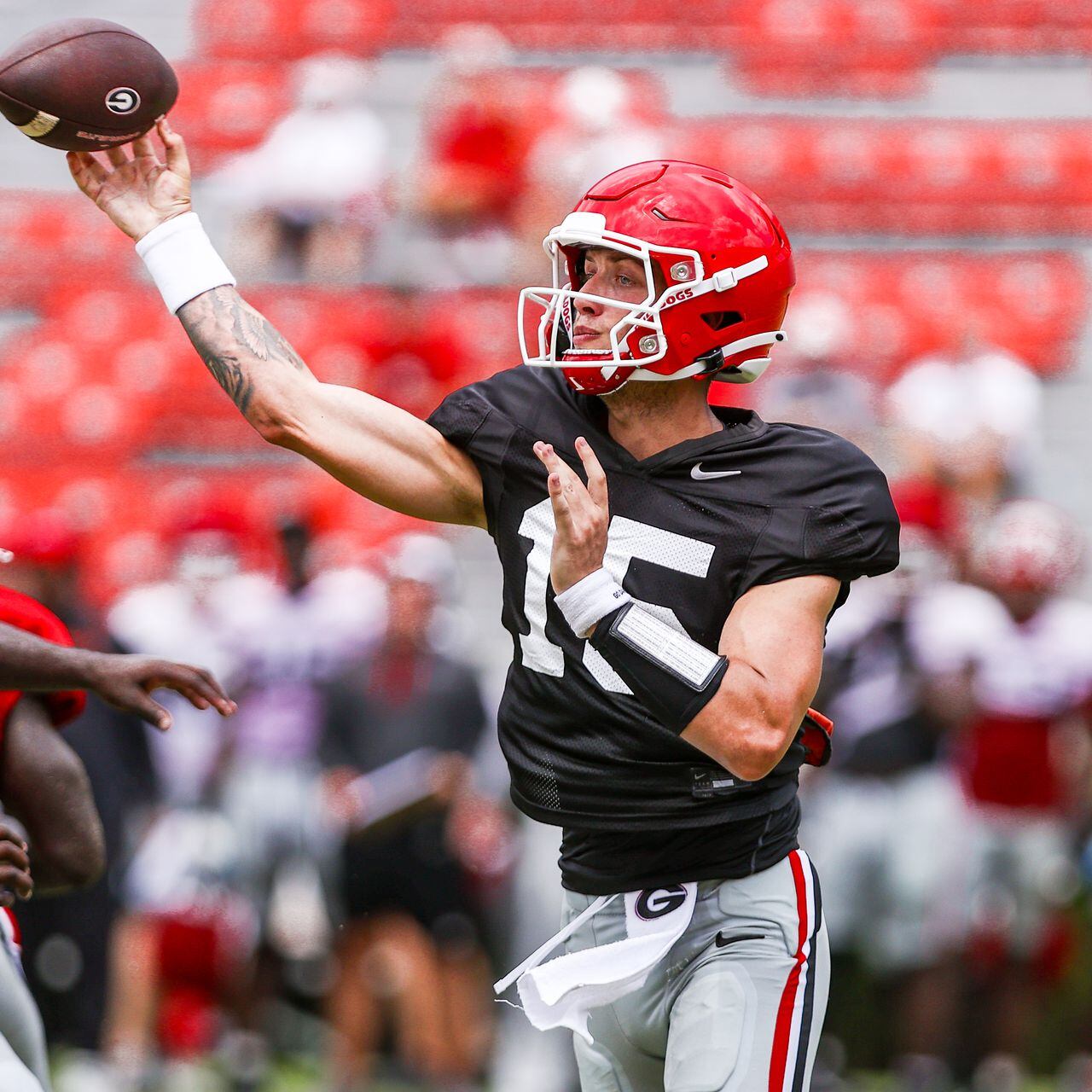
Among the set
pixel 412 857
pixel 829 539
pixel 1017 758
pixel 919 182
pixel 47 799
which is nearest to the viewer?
pixel 829 539

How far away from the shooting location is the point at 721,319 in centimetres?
284

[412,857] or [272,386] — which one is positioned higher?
[272,386]

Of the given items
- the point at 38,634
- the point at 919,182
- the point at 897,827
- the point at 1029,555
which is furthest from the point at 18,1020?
the point at 919,182

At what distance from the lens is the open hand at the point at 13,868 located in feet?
9.14

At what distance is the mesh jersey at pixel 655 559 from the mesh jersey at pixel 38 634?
2.84 feet

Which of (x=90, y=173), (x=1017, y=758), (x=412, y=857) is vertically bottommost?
(x=412, y=857)

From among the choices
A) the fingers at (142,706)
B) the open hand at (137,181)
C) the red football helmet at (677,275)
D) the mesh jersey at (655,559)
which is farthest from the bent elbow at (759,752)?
the open hand at (137,181)

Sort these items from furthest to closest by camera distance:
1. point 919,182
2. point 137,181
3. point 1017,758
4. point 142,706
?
point 919,182, point 1017,758, point 142,706, point 137,181

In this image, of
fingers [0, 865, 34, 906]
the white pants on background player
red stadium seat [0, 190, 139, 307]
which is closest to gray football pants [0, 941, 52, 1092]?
the white pants on background player

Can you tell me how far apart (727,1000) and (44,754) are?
1288 millimetres

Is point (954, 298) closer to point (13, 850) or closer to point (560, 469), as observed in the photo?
point (560, 469)

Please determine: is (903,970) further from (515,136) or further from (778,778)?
(515,136)

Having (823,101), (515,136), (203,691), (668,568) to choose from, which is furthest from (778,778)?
(823,101)

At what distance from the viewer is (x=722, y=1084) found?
260 centimetres
